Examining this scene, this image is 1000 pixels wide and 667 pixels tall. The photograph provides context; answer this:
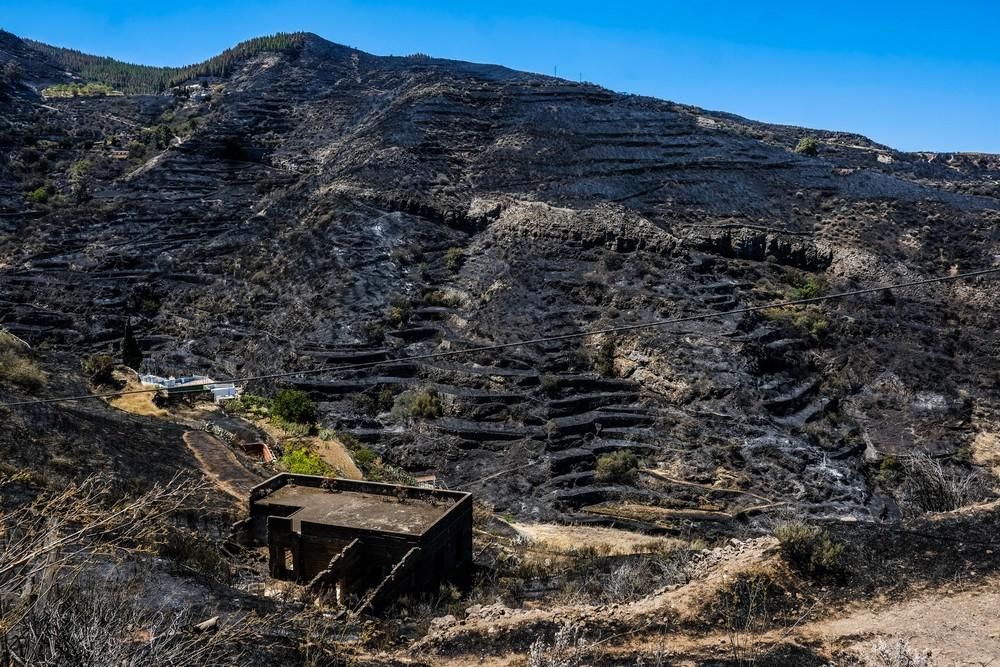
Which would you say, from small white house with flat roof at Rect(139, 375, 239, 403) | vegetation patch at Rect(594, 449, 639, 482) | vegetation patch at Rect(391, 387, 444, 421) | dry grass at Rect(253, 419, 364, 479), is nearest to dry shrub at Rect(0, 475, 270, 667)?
dry grass at Rect(253, 419, 364, 479)

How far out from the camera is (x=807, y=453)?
22641mm

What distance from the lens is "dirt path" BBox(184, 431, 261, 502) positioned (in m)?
16.2

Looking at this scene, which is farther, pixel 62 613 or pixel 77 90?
pixel 77 90

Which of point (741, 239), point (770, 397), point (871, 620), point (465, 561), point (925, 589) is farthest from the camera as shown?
point (741, 239)

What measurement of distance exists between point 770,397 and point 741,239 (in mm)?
12753

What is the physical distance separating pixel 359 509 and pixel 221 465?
5.57 meters

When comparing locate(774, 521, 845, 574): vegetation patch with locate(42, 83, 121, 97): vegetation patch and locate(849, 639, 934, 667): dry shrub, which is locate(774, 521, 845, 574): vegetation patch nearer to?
locate(849, 639, 934, 667): dry shrub

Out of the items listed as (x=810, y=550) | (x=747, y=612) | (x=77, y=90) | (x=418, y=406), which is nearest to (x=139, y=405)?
(x=418, y=406)

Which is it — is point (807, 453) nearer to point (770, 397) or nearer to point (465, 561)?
point (770, 397)

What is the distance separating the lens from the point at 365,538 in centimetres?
1220

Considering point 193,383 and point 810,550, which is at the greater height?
point 810,550

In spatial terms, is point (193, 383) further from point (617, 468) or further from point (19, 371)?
point (617, 468)

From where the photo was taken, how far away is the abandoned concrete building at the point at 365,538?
1142cm

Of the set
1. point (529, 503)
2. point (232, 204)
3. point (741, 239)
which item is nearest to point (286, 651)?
point (529, 503)
